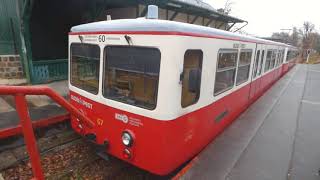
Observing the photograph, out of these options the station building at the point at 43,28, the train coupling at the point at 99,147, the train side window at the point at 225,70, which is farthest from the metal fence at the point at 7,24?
the train side window at the point at 225,70

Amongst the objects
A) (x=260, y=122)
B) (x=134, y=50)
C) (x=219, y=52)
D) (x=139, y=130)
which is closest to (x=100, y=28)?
(x=134, y=50)

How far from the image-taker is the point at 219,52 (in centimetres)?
364

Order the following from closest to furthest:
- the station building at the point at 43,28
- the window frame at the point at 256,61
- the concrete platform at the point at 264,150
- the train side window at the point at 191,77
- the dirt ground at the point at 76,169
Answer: the train side window at the point at 191,77, the concrete platform at the point at 264,150, the dirt ground at the point at 76,169, the window frame at the point at 256,61, the station building at the point at 43,28

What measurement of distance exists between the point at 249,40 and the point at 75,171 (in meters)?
4.72

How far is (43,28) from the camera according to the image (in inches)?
362

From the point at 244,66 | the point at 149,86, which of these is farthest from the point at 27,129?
the point at 244,66

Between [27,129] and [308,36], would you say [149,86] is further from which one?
[308,36]

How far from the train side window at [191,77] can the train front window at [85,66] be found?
136cm

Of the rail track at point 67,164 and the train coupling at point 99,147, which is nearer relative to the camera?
the train coupling at point 99,147

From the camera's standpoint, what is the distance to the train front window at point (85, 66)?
3422mm

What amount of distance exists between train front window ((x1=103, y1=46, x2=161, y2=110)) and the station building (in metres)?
5.48

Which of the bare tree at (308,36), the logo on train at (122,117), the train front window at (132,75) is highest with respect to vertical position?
the bare tree at (308,36)

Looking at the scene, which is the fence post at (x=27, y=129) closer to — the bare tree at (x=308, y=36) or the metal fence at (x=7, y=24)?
the metal fence at (x=7, y=24)

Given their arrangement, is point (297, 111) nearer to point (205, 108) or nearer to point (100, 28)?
point (205, 108)
